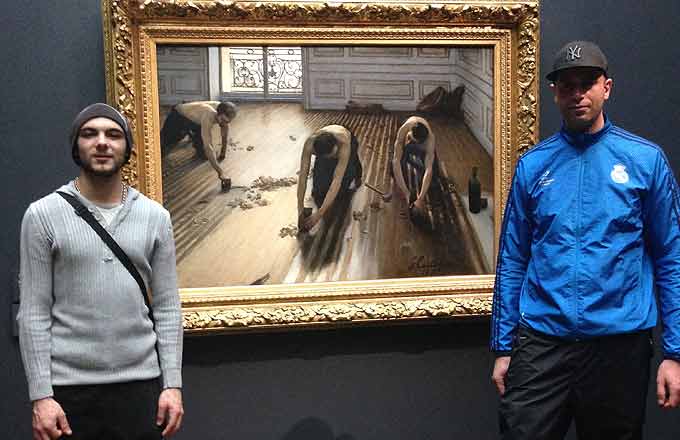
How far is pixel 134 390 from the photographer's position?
8.07 feet

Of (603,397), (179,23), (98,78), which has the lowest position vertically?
(603,397)

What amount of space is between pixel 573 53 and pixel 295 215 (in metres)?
1.33

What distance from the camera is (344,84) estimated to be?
342 cm

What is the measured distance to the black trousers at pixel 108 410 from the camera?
238 centimetres

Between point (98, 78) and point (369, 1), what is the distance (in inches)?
46.3

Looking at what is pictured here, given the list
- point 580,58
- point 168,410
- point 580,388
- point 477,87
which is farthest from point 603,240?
point 168,410

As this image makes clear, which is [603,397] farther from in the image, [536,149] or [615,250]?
[536,149]

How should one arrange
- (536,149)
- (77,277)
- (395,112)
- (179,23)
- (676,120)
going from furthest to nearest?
(676,120)
(395,112)
(179,23)
(536,149)
(77,277)

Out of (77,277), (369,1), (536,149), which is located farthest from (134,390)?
(369,1)

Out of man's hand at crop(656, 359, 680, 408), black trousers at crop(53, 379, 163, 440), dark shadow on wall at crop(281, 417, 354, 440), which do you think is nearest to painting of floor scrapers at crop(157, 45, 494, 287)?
dark shadow on wall at crop(281, 417, 354, 440)

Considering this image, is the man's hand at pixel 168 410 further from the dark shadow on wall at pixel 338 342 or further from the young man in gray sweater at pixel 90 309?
the dark shadow on wall at pixel 338 342

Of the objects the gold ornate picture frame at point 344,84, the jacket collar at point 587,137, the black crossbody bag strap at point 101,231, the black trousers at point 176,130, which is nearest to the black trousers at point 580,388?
the jacket collar at point 587,137

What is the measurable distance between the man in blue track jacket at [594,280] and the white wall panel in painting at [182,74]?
4.68 ft

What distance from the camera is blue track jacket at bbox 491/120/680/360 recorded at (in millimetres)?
2643
